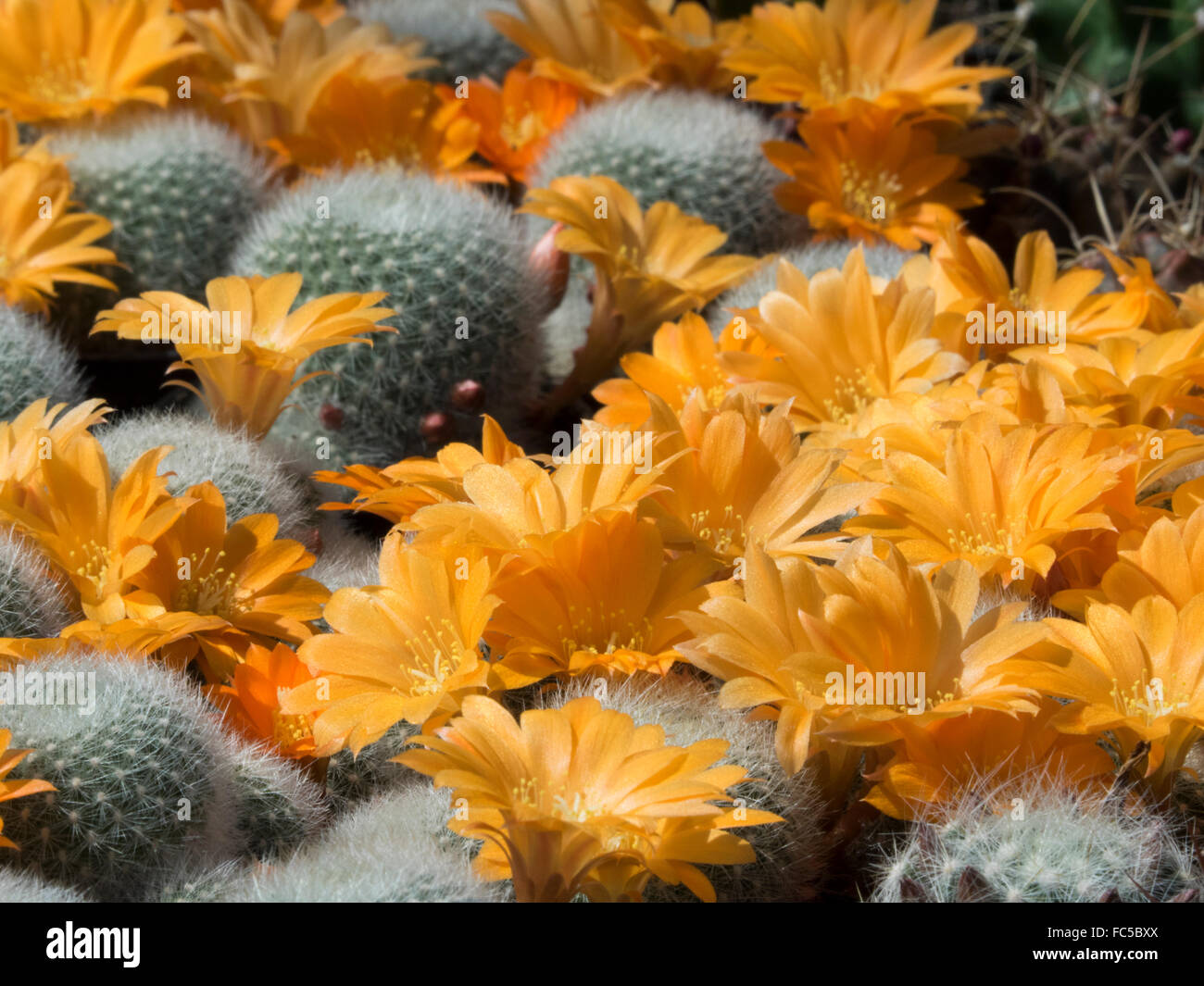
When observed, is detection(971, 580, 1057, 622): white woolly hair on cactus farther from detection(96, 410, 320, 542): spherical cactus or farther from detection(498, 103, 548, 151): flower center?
detection(498, 103, 548, 151): flower center

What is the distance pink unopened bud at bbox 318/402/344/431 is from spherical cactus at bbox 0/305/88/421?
25 centimetres

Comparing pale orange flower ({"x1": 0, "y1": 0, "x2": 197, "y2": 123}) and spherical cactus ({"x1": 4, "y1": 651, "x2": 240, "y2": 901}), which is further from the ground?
pale orange flower ({"x1": 0, "y1": 0, "x2": 197, "y2": 123})

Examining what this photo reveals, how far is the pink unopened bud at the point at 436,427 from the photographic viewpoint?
139cm

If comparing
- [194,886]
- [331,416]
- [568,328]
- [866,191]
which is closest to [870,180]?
[866,191]

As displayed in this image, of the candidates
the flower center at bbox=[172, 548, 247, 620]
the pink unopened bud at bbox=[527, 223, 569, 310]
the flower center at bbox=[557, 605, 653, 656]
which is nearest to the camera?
the flower center at bbox=[557, 605, 653, 656]

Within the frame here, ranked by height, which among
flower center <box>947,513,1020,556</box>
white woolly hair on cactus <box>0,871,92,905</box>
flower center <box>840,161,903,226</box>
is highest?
flower center <box>840,161,903,226</box>

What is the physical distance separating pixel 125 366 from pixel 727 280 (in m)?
0.70

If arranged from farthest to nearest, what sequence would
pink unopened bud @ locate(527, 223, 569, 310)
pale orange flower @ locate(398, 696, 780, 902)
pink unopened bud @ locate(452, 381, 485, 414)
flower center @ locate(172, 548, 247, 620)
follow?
pink unopened bud @ locate(527, 223, 569, 310) < pink unopened bud @ locate(452, 381, 485, 414) < flower center @ locate(172, 548, 247, 620) < pale orange flower @ locate(398, 696, 780, 902)

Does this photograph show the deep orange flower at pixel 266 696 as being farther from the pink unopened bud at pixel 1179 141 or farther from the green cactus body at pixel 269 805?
the pink unopened bud at pixel 1179 141

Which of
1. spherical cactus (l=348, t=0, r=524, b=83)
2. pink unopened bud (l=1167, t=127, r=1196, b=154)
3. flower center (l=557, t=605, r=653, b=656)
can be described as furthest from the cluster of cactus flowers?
pink unopened bud (l=1167, t=127, r=1196, b=154)

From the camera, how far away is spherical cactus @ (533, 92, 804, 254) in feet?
5.22

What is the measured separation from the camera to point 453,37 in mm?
1928

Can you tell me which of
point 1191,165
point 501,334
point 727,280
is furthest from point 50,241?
point 1191,165
